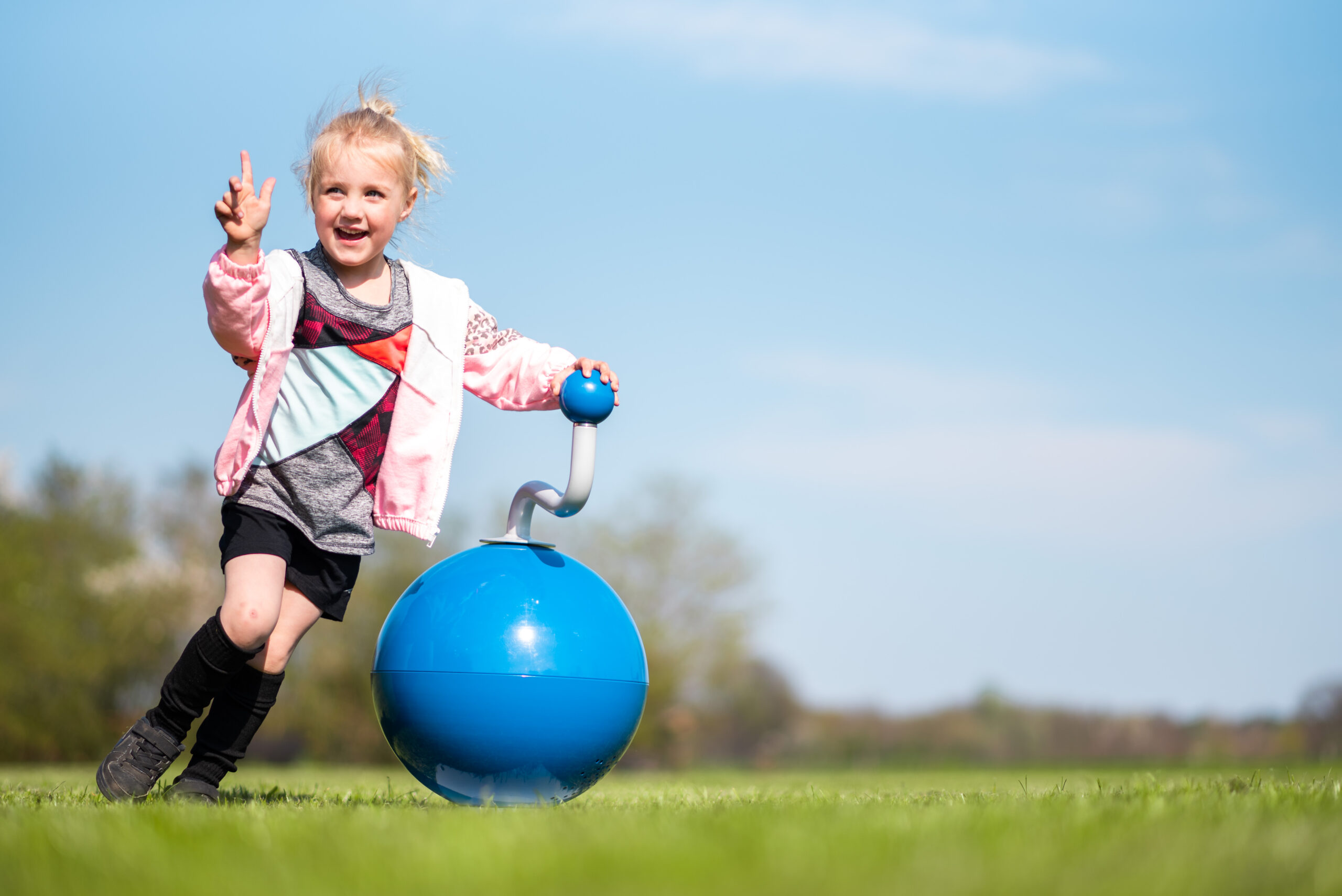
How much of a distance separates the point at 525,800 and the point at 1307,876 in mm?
2425

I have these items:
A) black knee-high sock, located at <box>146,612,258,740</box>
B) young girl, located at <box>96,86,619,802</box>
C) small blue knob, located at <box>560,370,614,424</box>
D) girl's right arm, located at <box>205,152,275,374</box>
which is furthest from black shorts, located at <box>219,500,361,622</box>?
small blue knob, located at <box>560,370,614,424</box>

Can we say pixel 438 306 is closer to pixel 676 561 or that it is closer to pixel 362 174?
pixel 362 174

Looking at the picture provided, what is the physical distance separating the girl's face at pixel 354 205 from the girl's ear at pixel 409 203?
178 mm

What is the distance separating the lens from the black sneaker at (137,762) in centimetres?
379

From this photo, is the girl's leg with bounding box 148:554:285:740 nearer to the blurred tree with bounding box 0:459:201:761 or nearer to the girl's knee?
the girl's knee

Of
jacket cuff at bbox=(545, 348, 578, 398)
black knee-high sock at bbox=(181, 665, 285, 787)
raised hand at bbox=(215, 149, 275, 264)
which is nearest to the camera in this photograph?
raised hand at bbox=(215, 149, 275, 264)

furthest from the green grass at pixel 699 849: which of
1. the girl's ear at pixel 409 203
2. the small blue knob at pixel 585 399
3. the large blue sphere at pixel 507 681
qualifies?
the girl's ear at pixel 409 203

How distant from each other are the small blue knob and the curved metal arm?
4cm

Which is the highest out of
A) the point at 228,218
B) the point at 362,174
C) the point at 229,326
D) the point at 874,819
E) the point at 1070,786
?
the point at 362,174

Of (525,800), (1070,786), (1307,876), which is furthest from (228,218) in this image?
(1070,786)

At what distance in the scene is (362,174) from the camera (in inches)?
163

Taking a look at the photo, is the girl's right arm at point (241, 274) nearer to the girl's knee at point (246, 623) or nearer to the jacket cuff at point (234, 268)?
the jacket cuff at point (234, 268)

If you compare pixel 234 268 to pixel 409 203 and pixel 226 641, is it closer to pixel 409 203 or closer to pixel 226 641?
pixel 409 203

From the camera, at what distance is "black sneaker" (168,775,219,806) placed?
3.89 metres
